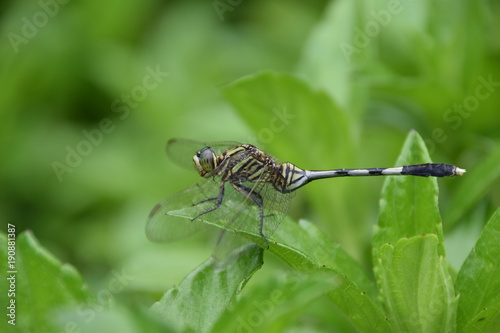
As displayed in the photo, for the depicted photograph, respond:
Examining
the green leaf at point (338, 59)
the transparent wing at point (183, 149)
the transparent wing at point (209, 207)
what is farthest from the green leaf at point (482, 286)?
the transparent wing at point (183, 149)

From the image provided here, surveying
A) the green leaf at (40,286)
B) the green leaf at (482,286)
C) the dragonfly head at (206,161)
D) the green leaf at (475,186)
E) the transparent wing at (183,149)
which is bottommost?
the green leaf at (482,286)

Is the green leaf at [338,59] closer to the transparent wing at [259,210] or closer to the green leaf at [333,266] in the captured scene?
the transparent wing at [259,210]

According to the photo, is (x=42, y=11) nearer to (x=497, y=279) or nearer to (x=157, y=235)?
(x=157, y=235)

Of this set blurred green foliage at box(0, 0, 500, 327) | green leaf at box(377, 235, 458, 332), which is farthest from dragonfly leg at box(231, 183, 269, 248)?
green leaf at box(377, 235, 458, 332)

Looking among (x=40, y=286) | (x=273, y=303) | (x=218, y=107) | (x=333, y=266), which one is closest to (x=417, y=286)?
(x=333, y=266)

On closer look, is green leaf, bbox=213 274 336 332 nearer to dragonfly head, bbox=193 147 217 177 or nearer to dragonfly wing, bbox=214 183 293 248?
dragonfly wing, bbox=214 183 293 248

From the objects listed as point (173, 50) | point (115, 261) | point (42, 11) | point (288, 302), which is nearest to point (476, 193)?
point (288, 302)
